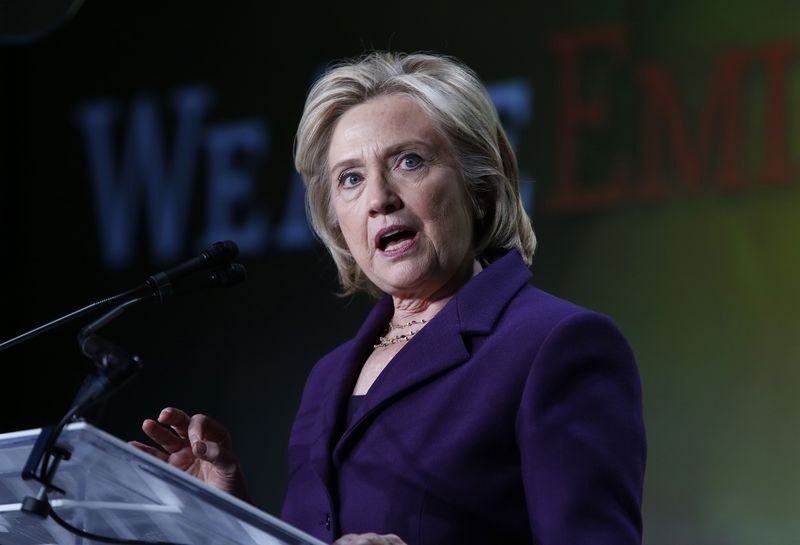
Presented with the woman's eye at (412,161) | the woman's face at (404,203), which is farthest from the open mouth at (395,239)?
the woman's eye at (412,161)

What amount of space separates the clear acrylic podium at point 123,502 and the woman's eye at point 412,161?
825 mm

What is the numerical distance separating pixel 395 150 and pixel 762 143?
1.62 metres

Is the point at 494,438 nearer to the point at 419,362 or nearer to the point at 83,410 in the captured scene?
the point at 419,362

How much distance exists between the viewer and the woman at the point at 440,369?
1577 millimetres

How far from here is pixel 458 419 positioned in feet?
5.56

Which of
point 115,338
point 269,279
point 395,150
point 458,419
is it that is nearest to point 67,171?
point 115,338

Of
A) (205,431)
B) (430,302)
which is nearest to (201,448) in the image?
(205,431)

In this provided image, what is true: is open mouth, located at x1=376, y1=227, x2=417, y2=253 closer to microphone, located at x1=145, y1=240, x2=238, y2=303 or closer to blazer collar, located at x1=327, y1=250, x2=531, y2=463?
blazer collar, located at x1=327, y1=250, x2=531, y2=463

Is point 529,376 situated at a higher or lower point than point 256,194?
higher

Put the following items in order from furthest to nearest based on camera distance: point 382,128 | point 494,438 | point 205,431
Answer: point 382,128 → point 205,431 → point 494,438

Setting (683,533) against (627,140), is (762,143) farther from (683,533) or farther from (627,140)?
(683,533)

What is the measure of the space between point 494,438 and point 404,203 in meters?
0.49

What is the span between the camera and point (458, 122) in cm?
198

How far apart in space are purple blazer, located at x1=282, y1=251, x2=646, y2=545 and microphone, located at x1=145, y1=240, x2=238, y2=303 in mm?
345
